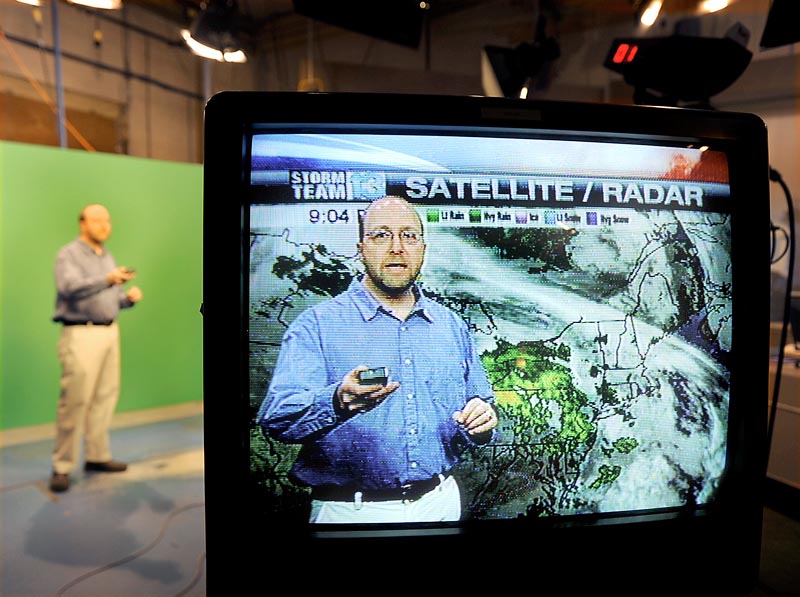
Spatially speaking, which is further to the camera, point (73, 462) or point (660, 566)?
point (73, 462)

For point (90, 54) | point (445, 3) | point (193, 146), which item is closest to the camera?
point (445, 3)

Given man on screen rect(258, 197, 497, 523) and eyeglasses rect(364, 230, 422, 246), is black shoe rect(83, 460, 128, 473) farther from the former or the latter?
eyeglasses rect(364, 230, 422, 246)

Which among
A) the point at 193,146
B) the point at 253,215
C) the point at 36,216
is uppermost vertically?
the point at 193,146

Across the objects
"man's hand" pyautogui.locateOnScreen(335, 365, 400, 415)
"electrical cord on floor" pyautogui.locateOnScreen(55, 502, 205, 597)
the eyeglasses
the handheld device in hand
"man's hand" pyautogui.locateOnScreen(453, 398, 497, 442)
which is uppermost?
the eyeglasses

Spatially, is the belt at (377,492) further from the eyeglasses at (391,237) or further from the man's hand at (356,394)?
the eyeglasses at (391,237)

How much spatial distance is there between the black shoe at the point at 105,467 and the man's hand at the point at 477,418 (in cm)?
281

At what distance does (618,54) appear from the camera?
1.37m

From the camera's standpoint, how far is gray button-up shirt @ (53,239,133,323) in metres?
2.70

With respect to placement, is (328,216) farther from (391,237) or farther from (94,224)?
(94,224)

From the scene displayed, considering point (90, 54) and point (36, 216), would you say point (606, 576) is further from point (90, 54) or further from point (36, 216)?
point (90, 54)

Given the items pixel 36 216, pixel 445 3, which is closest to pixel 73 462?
pixel 36 216

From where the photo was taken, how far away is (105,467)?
2.84 m

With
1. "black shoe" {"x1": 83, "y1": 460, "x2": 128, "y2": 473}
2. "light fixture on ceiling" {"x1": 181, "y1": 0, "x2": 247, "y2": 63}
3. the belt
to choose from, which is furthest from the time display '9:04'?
"light fixture on ceiling" {"x1": 181, "y1": 0, "x2": 247, "y2": 63}

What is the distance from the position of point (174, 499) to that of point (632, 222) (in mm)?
2459
